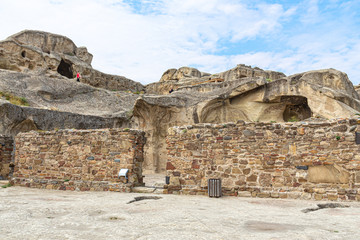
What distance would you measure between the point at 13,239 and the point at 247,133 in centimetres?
568

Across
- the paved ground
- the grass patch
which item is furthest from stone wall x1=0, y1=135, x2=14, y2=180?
the grass patch

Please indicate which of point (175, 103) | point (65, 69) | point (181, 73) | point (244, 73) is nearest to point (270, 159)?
point (175, 103)

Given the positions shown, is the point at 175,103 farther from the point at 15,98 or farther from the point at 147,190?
the point at 15,98

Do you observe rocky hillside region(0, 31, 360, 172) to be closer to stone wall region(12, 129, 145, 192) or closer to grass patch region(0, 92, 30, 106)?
grass patch region(0, 92, 30, 106)

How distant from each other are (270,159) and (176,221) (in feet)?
12.6

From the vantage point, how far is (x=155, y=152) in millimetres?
17938

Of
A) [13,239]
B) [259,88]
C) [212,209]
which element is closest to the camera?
[13,239]

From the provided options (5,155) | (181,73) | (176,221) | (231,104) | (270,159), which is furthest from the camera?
(181,73)

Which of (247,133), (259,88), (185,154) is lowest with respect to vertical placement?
(185,154)

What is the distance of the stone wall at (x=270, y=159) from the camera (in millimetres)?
6539

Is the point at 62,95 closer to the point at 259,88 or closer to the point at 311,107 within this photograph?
the point at 259,88

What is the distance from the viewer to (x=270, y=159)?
7145 mm

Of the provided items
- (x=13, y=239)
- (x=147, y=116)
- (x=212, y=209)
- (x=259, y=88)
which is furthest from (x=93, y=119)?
(x=13, y=239)

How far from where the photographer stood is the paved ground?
3441 millimetres
